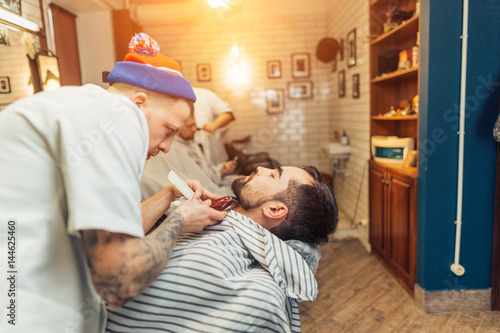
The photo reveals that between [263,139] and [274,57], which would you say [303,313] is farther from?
[274,57]

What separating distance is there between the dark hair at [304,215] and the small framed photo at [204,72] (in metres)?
4.60

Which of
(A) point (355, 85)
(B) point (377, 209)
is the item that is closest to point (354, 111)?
(A) point (355, 85)

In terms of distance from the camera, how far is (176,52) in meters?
5.68

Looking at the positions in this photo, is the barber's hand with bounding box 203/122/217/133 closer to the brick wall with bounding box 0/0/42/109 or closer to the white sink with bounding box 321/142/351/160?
the brick wall with bounding box 0/0/42/109

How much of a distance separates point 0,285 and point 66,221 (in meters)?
0.21

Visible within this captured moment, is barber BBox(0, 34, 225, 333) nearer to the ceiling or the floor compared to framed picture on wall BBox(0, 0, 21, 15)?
nearer to the floor

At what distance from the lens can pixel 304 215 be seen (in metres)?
1.37

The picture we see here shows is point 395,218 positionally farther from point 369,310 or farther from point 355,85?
point 355,85

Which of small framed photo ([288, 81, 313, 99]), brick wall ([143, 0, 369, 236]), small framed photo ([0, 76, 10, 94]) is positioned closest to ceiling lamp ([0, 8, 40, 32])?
small framed photo ([0, 76, 10, 94])

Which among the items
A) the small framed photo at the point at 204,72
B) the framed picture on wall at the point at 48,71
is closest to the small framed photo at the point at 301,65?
the small framed photo at the point at 204,72

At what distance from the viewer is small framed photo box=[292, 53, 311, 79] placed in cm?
564

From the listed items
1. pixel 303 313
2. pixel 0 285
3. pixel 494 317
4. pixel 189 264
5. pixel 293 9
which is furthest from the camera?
pixel 293 9

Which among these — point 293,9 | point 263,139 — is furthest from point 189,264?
point 293,9

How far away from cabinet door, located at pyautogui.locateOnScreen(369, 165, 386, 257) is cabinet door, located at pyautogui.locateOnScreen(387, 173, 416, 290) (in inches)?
6.7
